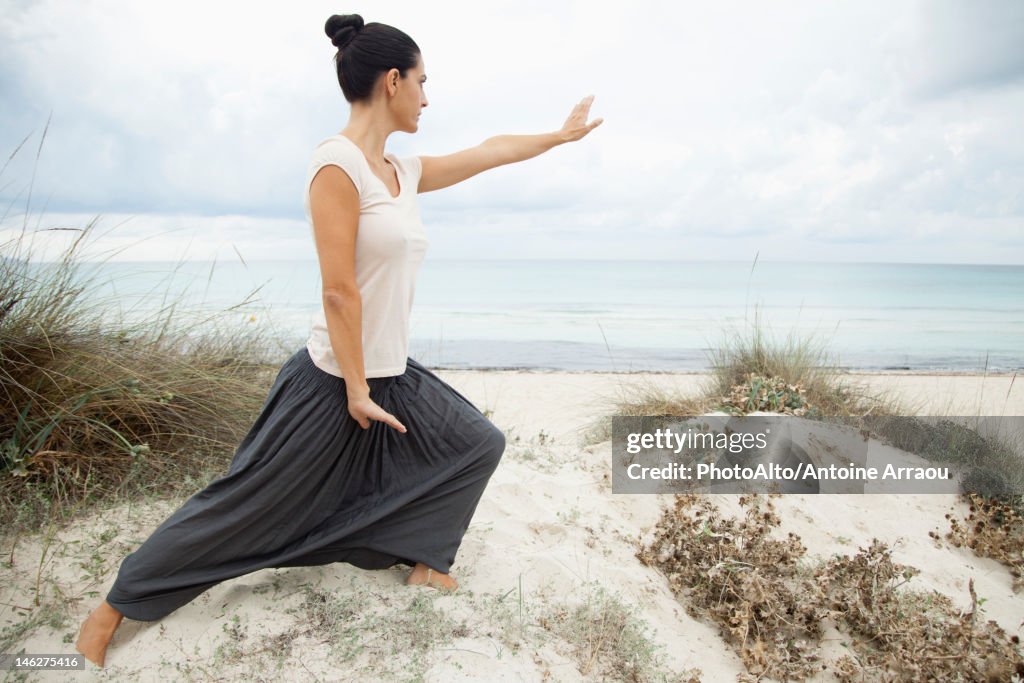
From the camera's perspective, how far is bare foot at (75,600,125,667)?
7.66 feet

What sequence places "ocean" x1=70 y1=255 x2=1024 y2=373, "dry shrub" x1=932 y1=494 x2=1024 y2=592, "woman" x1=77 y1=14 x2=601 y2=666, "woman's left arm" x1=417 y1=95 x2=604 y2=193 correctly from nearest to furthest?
"woman" x1=77 y1=14 x2=601 y2=666
"woman's left arm" x1=417 y1=95 x2=604 y2=193
"dry shrub" x1=932 y1=494 x2=1024 y2=592
"ocean" x1=70 y1=255 x2=1024 y2=373

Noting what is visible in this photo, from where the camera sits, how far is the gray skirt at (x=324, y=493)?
2389 millimetres

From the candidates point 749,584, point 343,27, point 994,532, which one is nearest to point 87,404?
point 343,27

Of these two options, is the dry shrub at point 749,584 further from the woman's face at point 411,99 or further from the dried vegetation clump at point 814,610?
the woman's face at point 411,99

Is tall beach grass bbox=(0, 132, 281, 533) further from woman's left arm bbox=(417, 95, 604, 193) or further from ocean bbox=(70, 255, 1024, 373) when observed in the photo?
woman's left arm bbox=(417, 95, 604, 193)

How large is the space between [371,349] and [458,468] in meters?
0.60

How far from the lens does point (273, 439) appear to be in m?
2.46

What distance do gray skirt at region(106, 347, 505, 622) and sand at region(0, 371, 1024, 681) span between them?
18 centimetres

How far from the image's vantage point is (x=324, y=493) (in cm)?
257

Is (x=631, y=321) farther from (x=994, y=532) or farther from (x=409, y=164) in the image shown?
(x=409, y=164)

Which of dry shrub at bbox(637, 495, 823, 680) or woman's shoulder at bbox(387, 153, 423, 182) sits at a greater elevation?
woman's shoulder at bbox(387, 153, 423, 182)

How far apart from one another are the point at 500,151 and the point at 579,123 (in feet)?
1.43

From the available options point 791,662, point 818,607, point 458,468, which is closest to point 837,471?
point 818,607

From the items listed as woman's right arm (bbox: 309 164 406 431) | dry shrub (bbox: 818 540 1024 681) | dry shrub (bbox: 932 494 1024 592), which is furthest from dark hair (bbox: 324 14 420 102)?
dry shrub (bbox: 932 494 1024 592)
